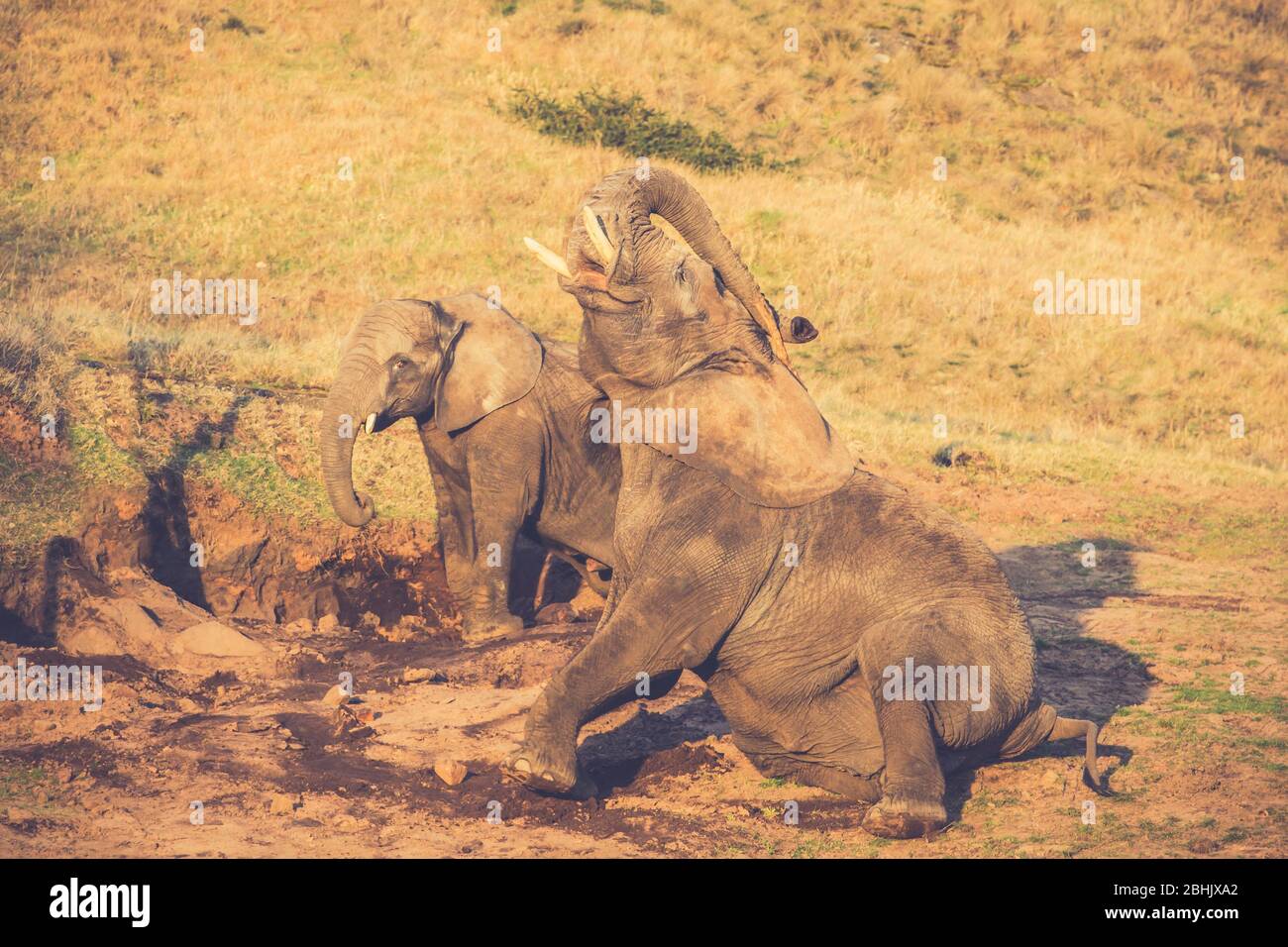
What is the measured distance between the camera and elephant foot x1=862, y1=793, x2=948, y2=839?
7.05 metres

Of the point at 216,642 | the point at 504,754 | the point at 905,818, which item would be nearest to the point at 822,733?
the point at 905,818

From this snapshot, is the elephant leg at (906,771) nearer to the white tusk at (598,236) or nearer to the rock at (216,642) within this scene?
the white tusk at (598,236)

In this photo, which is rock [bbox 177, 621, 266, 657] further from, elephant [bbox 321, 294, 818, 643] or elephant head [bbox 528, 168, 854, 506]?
elephant head [bbox 528, 168, 854, 506]

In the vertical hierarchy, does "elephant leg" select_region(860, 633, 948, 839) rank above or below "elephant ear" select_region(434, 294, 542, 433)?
below

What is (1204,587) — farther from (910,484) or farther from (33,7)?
(33,7)

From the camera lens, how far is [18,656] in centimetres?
963

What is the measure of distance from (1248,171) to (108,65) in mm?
22500

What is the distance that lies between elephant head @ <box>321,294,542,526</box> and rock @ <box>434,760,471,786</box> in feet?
10.9

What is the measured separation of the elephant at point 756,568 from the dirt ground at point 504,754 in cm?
33

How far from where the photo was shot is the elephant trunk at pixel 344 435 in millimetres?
11023

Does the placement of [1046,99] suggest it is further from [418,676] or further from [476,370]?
[418,676]

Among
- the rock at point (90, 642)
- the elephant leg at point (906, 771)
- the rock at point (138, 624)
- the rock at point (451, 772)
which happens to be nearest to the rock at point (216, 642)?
the rock at point (138, 624)

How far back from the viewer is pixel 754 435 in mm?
7523

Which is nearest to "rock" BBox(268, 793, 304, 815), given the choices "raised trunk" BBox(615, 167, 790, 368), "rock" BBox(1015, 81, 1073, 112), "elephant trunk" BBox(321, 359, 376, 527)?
"raised trunk" BBox(615, 167, 790, 368)
